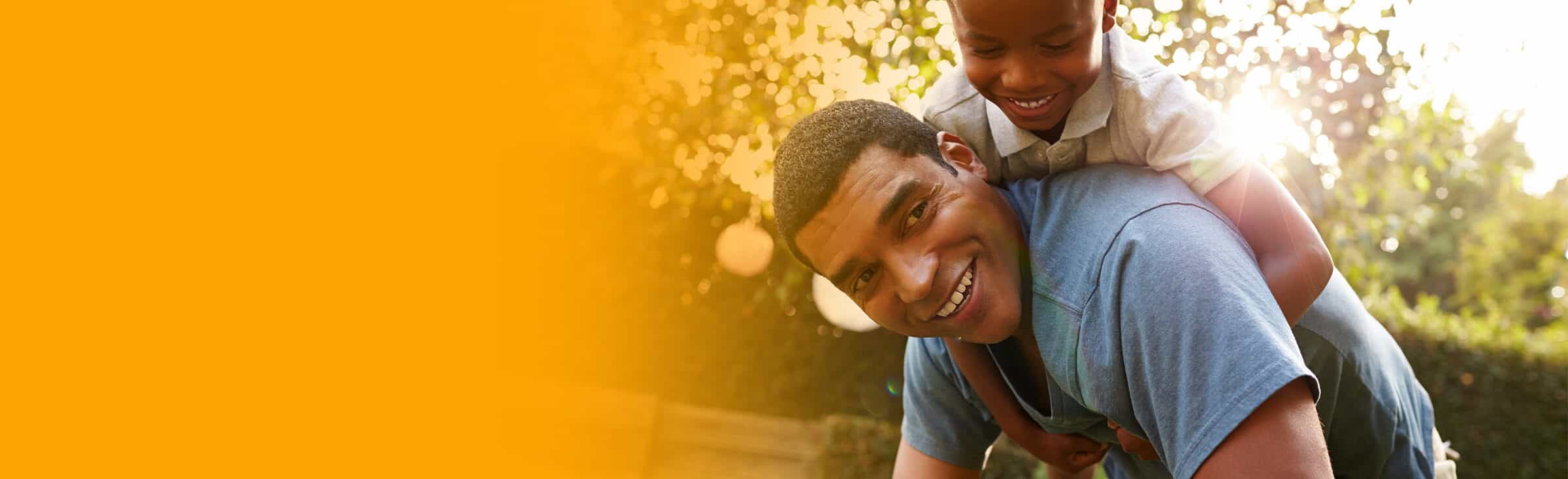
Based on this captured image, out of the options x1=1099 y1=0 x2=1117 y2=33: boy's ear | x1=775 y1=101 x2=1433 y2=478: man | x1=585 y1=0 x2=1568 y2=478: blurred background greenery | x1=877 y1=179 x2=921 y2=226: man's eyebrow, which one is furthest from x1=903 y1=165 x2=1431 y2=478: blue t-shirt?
x1=585 y1=0 x2=1568 y2=478: blurred background greenery

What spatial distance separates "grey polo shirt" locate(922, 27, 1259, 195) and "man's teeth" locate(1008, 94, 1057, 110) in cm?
6

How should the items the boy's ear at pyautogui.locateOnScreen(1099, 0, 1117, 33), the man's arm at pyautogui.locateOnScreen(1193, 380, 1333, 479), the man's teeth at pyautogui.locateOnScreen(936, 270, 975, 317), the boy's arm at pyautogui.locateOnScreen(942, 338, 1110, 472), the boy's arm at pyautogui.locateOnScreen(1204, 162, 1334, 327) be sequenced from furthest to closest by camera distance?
the boy's arm at pyautogui.locateOnScreen(942, 338, 1110, 472) < the boy's ear at pyautogui.locateOnScreen(1099, 0, 1117, 33) < the man's teeth at pyautogui.locateOnScreen(936, 270, 975, 317) < the boy's arm at pyautogui.locateOnScreen(1204, 162, 1334, 327) < the man's arm at pyautogui.locateOnScreen(1193, 380, 1333, 479)

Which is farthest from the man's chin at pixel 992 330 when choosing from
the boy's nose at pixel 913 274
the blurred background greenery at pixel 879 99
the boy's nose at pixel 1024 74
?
the blurred background greenery at pixel 879 99

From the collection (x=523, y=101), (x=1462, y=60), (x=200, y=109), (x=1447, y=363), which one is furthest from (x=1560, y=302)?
(x=200, y=109)

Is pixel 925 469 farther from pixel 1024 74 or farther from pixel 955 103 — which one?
pixel 1024 74

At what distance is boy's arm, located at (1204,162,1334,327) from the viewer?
6.79ft

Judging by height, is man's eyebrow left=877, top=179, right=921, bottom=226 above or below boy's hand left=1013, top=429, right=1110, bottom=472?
above

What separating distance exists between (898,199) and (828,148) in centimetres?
19

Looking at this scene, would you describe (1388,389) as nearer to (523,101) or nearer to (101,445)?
(101,445)

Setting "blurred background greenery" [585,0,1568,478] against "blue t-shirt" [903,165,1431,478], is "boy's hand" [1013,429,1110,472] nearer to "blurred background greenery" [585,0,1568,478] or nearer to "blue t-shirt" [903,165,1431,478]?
"blue t-shirt" [903,165,1431,478]

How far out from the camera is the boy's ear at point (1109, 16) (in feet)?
7.95

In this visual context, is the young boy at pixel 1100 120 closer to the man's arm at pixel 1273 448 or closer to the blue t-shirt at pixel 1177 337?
the blue t-shirt at pixel 1177 337

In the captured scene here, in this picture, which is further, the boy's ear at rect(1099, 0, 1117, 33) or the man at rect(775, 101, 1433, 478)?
the boy's ear at rect(1099, 0, 1117, 33)

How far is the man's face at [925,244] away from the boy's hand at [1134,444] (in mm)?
304
